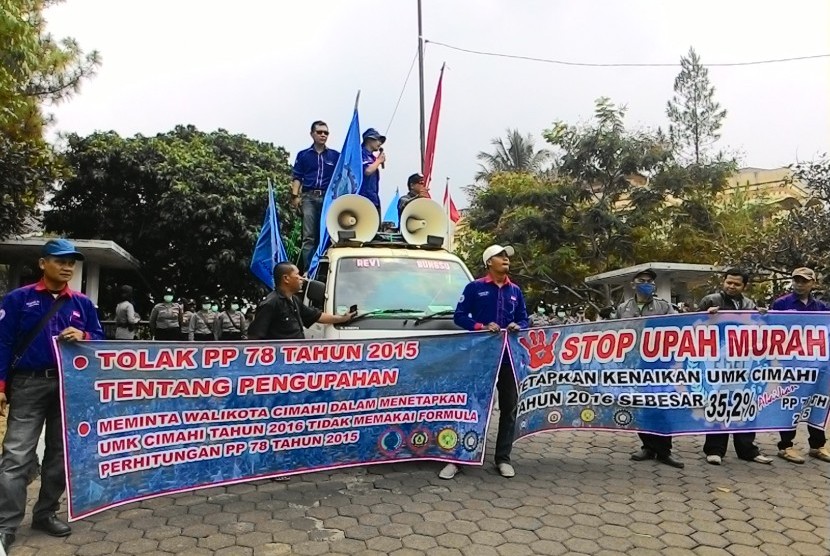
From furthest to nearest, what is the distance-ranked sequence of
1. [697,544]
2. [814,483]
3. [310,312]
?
[310,312] < [814,483] < [697,544]

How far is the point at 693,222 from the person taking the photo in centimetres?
1936

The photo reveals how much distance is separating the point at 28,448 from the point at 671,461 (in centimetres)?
→ 472

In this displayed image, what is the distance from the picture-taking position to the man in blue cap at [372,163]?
8.09 m

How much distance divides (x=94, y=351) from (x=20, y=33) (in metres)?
6.26

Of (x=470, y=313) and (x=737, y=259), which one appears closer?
(x=470, y=313)

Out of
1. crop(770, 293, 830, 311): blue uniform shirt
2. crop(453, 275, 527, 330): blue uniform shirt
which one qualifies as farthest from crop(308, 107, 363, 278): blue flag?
crop(770, 293, 830, 311): blue uniform shirt

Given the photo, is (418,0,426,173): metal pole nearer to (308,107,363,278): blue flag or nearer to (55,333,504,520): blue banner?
(308,107,363,278): blue flag

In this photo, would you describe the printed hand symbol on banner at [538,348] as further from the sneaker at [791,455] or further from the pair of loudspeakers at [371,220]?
the sneaker at [791,455]

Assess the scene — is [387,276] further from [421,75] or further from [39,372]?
[421,75]

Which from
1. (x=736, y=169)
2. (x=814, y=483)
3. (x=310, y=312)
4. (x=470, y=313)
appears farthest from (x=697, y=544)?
(x=736, y=169)

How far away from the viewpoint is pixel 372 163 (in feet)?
26.9

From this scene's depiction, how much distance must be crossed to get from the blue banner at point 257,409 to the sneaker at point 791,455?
9.02ft

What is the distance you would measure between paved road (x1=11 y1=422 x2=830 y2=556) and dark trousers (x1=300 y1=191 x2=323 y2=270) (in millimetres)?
3496

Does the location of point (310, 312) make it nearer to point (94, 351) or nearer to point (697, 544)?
point (94, 351)
